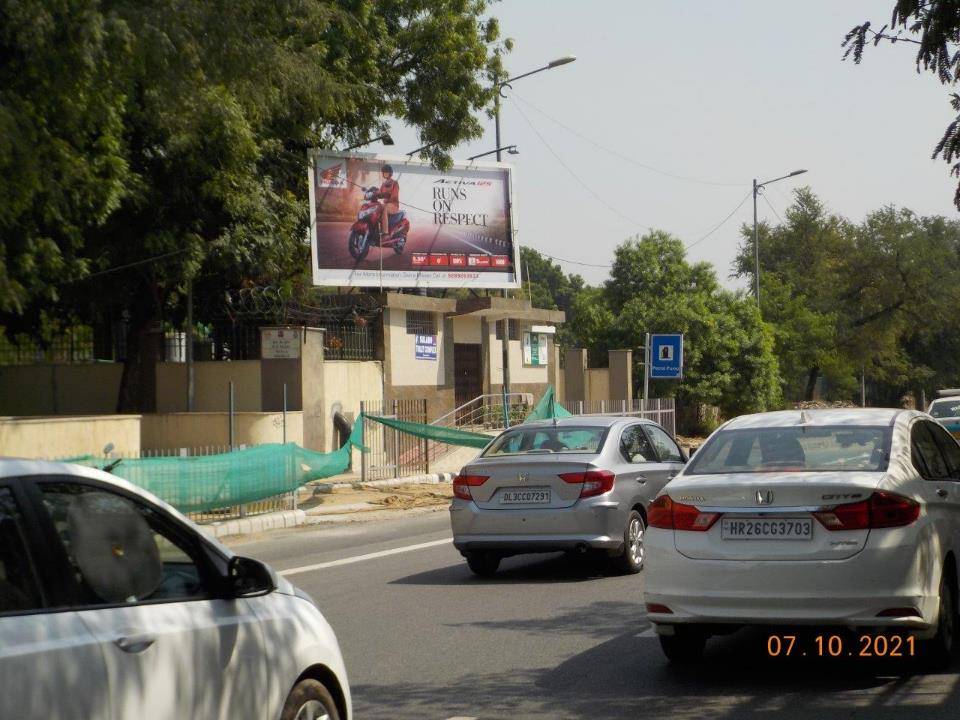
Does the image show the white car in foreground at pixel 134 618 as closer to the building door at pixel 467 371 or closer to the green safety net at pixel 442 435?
the green safety net at pixel 442 435

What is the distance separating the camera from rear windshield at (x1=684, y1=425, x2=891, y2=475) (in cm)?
766

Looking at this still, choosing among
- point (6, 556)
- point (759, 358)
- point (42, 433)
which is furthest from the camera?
point (759, 358)

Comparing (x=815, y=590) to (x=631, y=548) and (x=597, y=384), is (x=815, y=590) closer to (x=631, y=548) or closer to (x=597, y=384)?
(x=631, y=548)

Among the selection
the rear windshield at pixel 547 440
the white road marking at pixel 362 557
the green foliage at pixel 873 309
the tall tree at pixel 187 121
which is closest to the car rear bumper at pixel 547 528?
the rear windshield at pixel 547 440

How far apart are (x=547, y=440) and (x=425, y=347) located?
21985 millimetres

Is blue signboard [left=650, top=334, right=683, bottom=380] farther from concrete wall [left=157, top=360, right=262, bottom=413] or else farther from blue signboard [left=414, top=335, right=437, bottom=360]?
concrete wall [left=157, top=360, right=262, bottom=413]

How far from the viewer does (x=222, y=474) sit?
17.6m

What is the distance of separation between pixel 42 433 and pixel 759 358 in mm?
32113

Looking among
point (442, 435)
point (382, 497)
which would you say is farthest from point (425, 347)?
point (382, 497)

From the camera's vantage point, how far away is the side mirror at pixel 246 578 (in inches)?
180

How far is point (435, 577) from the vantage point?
41.1ft

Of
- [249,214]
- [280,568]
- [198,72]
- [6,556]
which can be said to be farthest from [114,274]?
[6,556]

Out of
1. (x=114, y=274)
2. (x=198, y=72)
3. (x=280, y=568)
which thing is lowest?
(x=280, y=568)

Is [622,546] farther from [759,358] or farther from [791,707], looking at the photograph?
[759,358]
